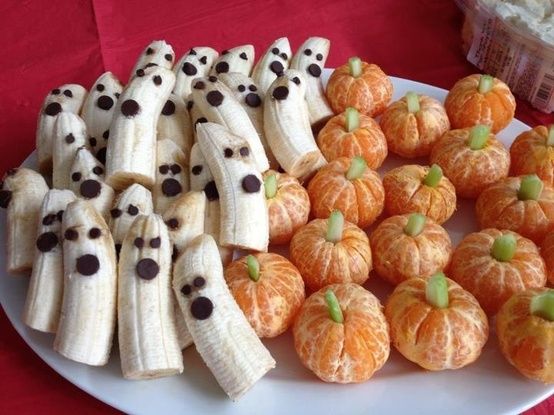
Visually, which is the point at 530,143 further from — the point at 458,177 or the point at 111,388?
the point at 111,388

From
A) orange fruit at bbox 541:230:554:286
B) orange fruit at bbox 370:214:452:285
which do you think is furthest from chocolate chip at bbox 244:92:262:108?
orange fruit at bbox 541:230:554:286

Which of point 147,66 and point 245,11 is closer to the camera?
point 147,66

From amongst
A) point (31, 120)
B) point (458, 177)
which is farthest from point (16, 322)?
point (458, 177)

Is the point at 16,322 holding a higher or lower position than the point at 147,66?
lower

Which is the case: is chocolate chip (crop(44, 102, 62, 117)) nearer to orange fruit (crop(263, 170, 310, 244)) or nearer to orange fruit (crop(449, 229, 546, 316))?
orange fruit (crop(263, 170, 310, 244))

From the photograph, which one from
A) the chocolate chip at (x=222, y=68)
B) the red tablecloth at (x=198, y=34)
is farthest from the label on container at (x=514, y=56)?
the chocolate chip at (x=222, y=68)

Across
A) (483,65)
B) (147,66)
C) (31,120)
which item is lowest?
(31,120)

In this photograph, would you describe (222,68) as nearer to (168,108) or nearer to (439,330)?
(168,108)
